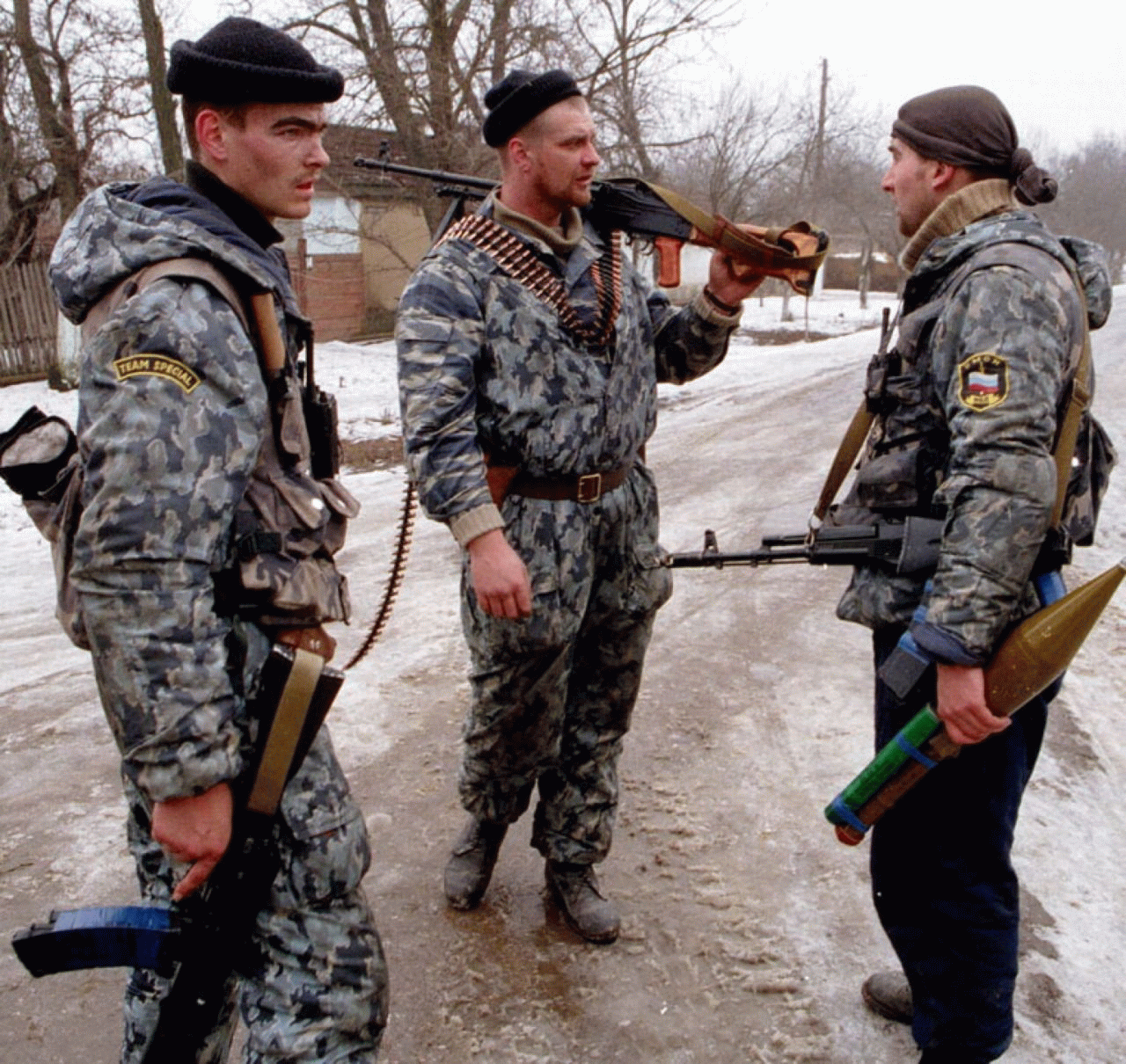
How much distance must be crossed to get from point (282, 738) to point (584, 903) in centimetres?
145

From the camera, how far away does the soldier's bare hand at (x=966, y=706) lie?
2250mm

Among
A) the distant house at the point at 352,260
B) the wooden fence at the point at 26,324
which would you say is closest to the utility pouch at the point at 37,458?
the wooden fence at the point at 26,324

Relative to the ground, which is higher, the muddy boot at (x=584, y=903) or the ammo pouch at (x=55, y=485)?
the ammo pouch at (x=55, y=485)

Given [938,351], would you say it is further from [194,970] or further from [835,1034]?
[194,970]

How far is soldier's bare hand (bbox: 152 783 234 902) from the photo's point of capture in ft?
6.01

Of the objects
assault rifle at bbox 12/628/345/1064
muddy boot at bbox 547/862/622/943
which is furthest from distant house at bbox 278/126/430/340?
assault rifle at bbox 12/628/345/1064

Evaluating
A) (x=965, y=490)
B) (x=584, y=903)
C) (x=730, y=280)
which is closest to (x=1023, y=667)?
(x=965, y=490)

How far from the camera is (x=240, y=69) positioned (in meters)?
1.98

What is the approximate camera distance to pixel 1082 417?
241cm

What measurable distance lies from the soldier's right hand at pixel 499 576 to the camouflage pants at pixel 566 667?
152 millimetres

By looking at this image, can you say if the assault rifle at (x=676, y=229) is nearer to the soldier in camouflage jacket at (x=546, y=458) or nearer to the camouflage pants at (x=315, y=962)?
the soldier in camouflage jacket at (x=546, y=458)

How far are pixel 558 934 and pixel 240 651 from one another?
157 centimetres

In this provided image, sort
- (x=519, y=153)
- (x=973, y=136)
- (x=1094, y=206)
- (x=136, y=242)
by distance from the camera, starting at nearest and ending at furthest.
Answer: (x=136, y=242)
(x=973, y=136)
(x=519, y=153)
(x=1094, y=206)

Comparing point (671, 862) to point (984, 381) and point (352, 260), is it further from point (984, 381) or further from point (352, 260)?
point (352, 260)
